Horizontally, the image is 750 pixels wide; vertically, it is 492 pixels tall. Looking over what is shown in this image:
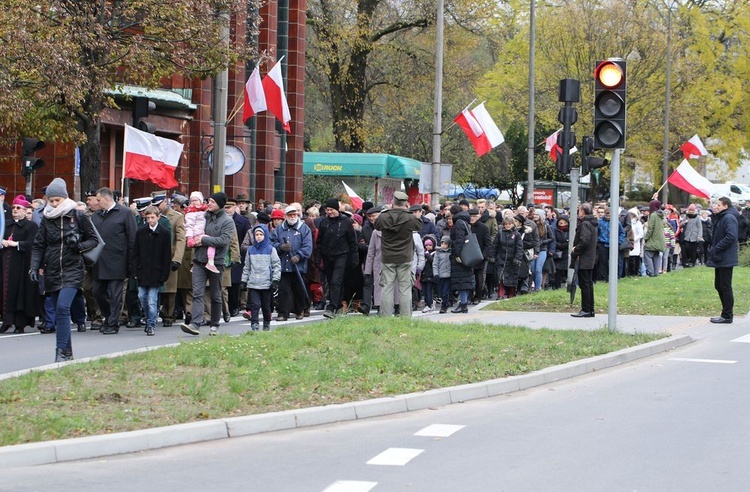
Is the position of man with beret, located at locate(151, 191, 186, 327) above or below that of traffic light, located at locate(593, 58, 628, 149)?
below

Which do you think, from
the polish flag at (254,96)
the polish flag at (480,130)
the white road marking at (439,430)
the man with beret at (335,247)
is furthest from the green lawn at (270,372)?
the polish flag at (480,130)

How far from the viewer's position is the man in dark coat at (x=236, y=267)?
1902cm

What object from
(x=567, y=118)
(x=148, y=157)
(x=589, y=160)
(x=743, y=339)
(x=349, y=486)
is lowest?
(x=349, y=486)

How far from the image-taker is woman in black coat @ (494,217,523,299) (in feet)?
74.4

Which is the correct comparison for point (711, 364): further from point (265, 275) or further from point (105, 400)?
point (105, 400)

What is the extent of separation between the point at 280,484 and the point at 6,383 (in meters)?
3.82

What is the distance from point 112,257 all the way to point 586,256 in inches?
274

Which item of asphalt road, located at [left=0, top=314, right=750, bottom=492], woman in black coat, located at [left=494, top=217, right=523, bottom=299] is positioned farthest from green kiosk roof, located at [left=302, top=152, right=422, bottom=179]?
asphalt road, located at [left=0, top=314, right=750, bottom=492]

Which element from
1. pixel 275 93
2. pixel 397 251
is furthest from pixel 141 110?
pixel 397 251

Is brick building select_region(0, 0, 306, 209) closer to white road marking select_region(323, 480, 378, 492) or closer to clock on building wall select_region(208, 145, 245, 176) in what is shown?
clock on building wall select_region(208, 145, 245, 176)

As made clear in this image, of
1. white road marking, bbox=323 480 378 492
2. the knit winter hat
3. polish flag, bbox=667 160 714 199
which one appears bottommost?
white road marking, bbox=323 480 378 492

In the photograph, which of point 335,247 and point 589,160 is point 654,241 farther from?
point 335,247

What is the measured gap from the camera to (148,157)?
20.9m

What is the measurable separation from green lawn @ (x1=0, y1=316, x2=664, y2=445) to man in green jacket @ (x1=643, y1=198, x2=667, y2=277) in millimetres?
14709
